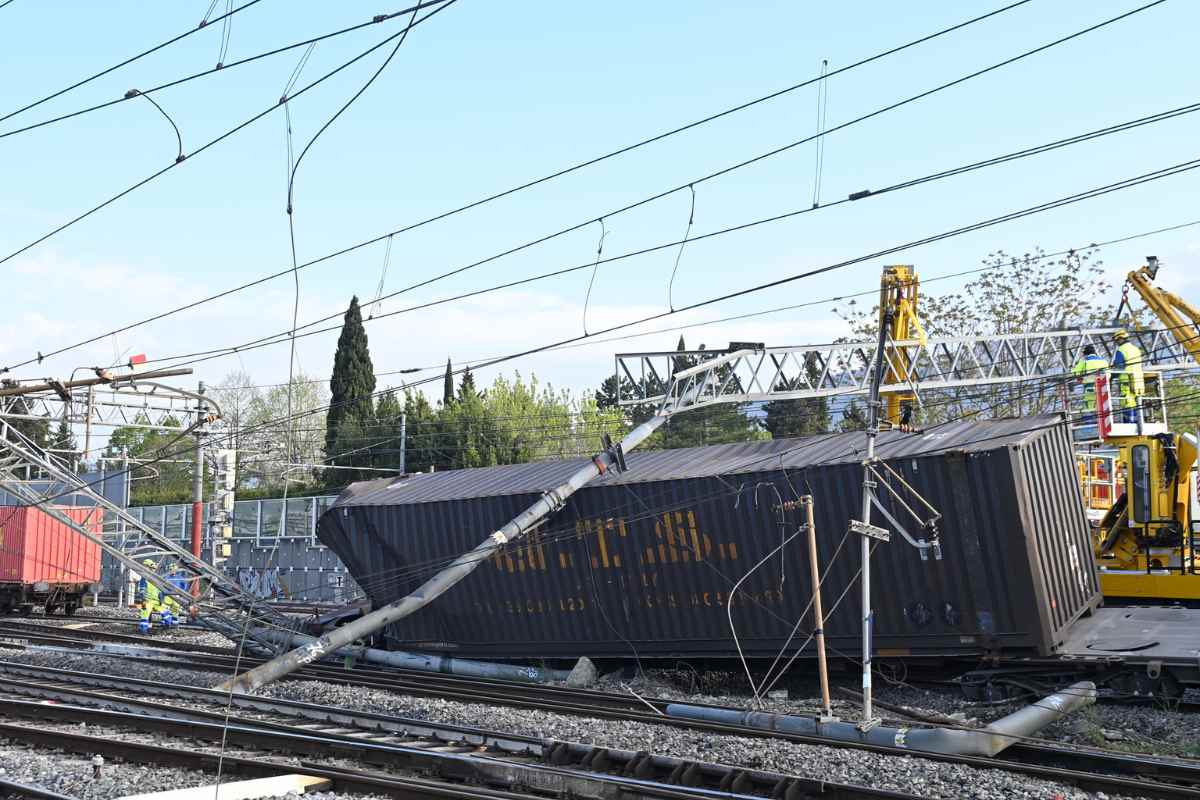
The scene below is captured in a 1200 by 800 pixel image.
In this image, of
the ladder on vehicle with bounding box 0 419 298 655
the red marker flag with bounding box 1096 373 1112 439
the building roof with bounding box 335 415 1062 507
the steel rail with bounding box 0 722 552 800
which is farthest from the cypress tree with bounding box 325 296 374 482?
the steel rail with bounding box 0 722 552 800

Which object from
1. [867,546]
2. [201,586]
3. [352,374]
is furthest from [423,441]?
[867,546]

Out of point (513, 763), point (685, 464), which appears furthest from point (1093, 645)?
point (513, 763)

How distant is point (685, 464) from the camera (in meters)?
16.5

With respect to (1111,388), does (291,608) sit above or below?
below

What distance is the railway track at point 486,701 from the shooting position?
30.1 feet

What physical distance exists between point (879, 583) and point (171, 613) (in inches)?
746

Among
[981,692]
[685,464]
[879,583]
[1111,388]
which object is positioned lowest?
[981,692]

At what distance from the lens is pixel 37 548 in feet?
94.0

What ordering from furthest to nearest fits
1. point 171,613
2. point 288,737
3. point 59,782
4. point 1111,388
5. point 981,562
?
point 171,613 → point 1111,388 → point 981,562 → point 288,737 → point 59,782

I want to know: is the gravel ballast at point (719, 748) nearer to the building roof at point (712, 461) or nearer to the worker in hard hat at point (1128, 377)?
the building roof at point (712, 461)

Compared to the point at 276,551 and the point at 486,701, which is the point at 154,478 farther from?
the point at 486,701

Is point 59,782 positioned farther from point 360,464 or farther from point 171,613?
point 360,464

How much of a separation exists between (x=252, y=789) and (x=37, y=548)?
23736mm

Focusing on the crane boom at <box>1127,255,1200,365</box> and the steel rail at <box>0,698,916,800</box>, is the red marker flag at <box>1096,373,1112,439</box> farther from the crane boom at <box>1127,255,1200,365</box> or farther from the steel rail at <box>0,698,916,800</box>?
the steel rail at <box>0,698,916,800</box>
